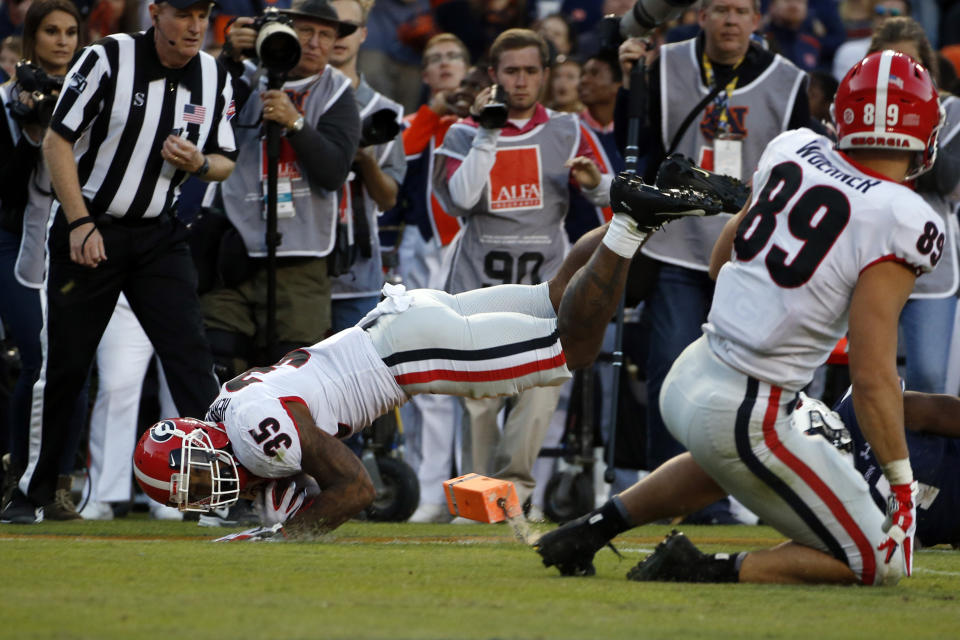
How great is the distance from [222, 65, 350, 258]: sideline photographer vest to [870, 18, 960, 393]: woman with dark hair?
286 cm

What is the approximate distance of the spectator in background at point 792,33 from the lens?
1113cm

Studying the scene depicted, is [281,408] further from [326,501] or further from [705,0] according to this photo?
[705,0]

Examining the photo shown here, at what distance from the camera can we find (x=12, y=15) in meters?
10.5

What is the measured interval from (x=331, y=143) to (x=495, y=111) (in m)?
0.85

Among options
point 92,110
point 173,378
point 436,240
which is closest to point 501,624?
point 173,378

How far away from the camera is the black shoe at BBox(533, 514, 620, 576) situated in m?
4.37

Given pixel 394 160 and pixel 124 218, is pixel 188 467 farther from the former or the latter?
pixel 394 160

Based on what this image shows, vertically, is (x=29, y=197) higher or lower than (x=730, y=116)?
lower

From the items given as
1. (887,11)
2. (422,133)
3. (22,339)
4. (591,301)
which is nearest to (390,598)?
(591,301)

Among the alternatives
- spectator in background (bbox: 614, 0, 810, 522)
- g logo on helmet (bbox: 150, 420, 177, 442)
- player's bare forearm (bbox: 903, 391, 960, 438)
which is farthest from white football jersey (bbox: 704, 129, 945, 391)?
spectator in background (bbox: 614, 0, 810, 522)

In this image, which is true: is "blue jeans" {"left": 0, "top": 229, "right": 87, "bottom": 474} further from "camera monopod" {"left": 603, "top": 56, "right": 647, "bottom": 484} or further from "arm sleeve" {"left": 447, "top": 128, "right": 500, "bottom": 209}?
"camera monopod" {"left": 603, "top": 56, "right": 647, "bottom": 484}

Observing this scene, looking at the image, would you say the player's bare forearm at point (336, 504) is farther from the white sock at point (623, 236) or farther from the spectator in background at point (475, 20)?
the spectator in background at point (475, 20)

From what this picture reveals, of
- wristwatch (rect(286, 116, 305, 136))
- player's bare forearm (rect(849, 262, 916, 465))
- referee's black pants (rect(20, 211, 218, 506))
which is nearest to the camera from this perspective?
player's bare forearm (rect(849, 262, 916, 465))

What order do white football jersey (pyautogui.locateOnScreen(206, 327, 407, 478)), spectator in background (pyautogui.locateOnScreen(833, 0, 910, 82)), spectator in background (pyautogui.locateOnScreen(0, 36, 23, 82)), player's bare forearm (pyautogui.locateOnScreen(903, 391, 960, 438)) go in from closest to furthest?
white football jersey (pyautogui.locateOnScreen(206, 327, 407, 478)), player's bare forearm (pyautogui.locateOnScreen(903, 391, 960, 438)), spectator in background (pyautogui.locateOnScreen(0, 36, 23, 82)), spectator in background (pyautogui.locateOnScreen(833, 0, 910, 82))
